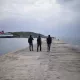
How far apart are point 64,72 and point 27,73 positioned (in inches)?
76.3

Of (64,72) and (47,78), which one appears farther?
(64,72)

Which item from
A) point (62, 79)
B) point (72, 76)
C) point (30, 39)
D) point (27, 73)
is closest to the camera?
point (62, 79)

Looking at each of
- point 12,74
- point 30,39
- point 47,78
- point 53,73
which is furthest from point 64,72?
point 30,39

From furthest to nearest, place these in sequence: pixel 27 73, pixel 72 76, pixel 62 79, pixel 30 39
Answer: pixel 30 39
pixel 27 73
pixel 72 76
pixel 62 79

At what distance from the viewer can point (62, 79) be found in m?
11.3

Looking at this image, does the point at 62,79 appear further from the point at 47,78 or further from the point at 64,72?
the point at 64,72

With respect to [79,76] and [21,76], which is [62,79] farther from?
[21,76]

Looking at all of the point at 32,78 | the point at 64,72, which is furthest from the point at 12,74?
the point at 64,72

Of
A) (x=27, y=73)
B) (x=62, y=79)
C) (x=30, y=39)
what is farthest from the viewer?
(x=30, y=39)

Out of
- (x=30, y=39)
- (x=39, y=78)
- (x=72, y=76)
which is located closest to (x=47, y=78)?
(x=39, y=78)

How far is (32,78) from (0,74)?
201 cm

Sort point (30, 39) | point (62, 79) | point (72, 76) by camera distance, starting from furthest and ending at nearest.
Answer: point (30, 39)
point (72, 76)
point (62, 79)

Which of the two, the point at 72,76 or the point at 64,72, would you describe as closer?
the point at 72,76

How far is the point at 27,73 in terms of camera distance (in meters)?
→ 12.8
